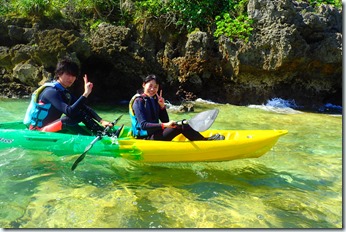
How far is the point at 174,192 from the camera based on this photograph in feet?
12.1

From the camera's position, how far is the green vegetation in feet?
33.5

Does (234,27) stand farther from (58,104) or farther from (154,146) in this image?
(58,104)

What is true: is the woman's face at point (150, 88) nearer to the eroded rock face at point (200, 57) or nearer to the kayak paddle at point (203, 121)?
the kayak paddle at point (203, 121)

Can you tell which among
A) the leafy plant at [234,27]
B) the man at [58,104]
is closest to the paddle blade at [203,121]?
the man at [58,104]

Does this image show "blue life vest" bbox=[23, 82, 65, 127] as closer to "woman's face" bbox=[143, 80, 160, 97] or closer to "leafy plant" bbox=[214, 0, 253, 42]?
"woman's face" bbox=[143, 80, 160, 97]

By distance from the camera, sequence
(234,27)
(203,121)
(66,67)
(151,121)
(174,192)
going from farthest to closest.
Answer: (234,27)
(151,121)
(66,67)
(203,121)
(174,192)

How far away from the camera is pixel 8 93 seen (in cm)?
1007

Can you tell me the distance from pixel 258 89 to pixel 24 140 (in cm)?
814

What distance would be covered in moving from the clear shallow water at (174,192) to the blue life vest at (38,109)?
0.61 metres

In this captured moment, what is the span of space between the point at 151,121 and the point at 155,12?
23.8 ft

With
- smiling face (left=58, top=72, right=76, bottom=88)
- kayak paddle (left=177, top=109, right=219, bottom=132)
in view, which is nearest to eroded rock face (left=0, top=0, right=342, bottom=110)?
smiling face (left=58, top=72, right=76, bottom=88)

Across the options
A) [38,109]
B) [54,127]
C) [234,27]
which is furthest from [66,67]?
[234,27]

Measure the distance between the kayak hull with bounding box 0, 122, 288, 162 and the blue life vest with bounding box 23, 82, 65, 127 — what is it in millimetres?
214

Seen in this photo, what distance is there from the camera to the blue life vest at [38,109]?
427 centimetres
